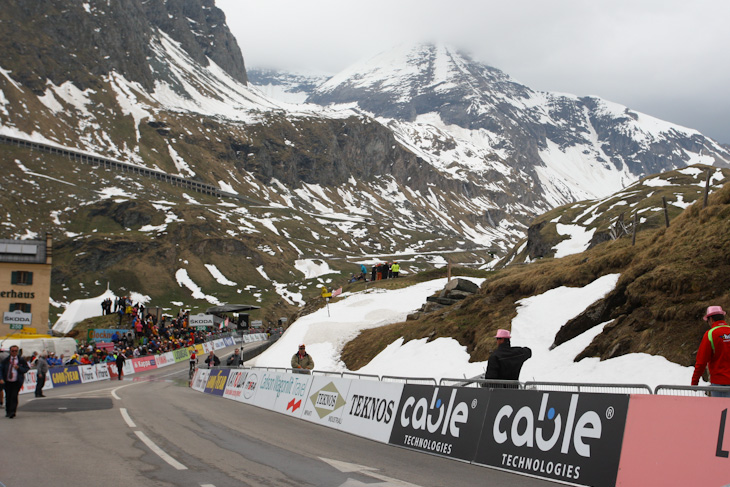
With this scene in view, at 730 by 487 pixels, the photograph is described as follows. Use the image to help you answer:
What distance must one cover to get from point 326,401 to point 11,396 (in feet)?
26.2

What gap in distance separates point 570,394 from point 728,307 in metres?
10.0

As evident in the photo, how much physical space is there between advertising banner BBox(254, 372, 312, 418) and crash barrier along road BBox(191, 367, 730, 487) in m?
3.95

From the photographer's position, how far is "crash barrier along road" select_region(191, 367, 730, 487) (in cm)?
771

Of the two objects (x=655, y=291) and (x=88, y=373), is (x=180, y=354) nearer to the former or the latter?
(x=88, y=373)

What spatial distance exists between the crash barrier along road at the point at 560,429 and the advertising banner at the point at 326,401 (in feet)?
2.25

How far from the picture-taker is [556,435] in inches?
376

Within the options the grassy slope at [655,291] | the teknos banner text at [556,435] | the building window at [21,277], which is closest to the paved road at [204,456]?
the teknos banner text at [556,435]

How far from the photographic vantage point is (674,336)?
18.0m

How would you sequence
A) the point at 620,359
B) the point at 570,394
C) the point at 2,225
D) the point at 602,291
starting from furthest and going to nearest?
the point at 2,225 → the point at 602,291 → the point at 620,359 → the point at 570,394

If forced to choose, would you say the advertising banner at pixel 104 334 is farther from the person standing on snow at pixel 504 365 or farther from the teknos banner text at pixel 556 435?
the teknos banner text at pixel 556 435

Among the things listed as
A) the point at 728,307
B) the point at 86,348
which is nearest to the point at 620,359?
the point at 728,307

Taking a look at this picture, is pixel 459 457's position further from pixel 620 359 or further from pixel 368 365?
pixel 368 365

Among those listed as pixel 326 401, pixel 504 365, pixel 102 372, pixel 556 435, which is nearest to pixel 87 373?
pixel 102 372

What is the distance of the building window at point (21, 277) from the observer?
235ft
